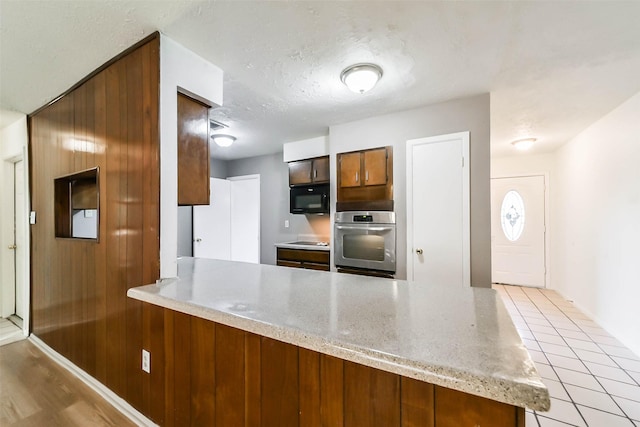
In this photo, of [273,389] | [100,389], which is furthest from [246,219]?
[273,389]

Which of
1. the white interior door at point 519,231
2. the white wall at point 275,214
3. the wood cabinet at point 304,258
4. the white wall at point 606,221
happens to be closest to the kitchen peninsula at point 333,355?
the wood cabinet at point 304,258

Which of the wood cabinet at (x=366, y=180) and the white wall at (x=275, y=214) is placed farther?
the white wall at (x=275, y=214)

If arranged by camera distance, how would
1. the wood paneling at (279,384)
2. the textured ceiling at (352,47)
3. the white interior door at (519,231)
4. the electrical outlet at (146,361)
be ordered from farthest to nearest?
the white interior door at (519,231), the electrical outlet at (146,361), the textured ceiling at (352,47), the wood paneling at (279,384)

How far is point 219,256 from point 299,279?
345 centimetres

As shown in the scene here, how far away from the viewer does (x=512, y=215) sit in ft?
16.5

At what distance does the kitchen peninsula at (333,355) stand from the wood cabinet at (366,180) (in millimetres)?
1458

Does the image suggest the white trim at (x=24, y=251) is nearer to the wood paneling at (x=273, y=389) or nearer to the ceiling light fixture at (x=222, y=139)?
the ceiling light fixture at (x=222, y=139)

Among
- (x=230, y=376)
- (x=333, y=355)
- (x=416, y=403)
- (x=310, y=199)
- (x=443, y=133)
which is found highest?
(x=443, y=133)

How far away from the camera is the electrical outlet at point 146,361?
1521 millimetres

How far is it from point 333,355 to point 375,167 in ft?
7.80

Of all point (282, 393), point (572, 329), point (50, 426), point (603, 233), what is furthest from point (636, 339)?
point (50, 426)

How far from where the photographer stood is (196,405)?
1.28 m

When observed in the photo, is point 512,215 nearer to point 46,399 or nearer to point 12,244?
point 46,399

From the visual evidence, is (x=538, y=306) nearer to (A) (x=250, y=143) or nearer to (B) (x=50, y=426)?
(A) (x=250, y=143)
